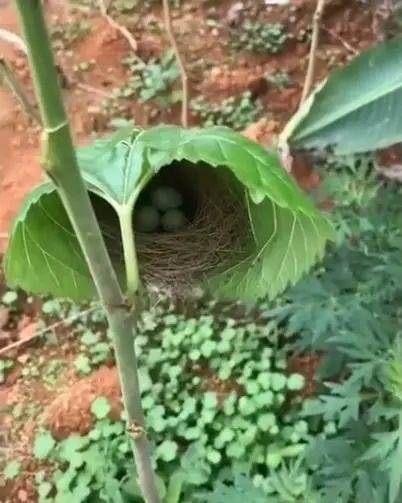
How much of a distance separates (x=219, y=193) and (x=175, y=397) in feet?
2.23

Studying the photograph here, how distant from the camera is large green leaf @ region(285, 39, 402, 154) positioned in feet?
2.86

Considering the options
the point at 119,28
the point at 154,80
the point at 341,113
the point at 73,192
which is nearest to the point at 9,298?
the point at 154,80

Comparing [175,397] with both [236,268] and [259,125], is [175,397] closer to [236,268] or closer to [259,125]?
[259,125]

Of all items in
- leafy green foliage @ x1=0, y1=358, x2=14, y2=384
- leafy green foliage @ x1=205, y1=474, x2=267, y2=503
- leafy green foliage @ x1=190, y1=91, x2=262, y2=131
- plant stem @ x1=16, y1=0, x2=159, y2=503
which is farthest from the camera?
leafy green foliage @ x1=190, y1=91, x2=262, y2=131

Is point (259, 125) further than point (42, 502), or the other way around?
point (259, 125)

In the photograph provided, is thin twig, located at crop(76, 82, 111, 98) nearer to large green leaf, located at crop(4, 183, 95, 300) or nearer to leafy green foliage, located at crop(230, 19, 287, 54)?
leafy green foliage, located at crop(230, 19, 287, 54)

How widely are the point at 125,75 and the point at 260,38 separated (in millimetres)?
248

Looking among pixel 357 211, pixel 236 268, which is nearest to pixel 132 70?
pixel 357 211

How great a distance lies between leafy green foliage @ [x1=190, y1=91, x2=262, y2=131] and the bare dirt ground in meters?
0.02

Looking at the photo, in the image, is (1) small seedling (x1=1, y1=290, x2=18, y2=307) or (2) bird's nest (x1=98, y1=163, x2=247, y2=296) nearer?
(2) bird's nest (x1=98, y1=163, x2=247, y2=296)

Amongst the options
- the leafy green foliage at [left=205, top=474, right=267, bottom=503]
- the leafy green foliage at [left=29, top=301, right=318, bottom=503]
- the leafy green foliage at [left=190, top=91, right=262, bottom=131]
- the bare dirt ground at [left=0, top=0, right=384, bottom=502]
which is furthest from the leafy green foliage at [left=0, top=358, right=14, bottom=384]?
the leafy green foliage at [left=190, top=91, right=262, bottom=131]

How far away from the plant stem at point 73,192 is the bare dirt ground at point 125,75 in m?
0.66

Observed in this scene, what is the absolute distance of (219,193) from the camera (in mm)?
625

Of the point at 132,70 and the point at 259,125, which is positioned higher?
the point at 132,70
